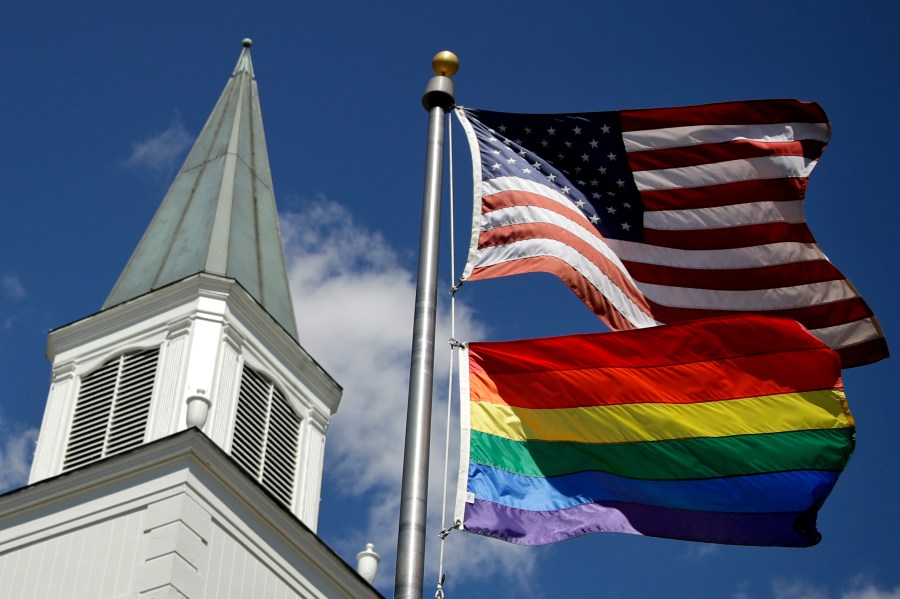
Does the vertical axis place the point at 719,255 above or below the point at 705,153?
below

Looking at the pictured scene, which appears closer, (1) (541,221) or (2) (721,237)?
(1) (541,221)

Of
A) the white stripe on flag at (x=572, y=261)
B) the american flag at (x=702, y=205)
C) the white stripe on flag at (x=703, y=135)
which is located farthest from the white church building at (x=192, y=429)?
the white stripe on flag at (x=703, y=135)

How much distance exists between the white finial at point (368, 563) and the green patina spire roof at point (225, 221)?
4.33 metres

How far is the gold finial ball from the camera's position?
593 inches

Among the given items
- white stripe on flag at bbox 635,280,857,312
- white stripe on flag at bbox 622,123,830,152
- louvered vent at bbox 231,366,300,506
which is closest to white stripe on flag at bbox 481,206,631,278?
white stripe on flag at bbox 635,280,857,312

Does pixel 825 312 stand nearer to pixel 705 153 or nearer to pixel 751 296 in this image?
pixel 751 296

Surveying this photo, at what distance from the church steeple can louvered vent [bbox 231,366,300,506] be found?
21mm

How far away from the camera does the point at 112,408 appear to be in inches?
806

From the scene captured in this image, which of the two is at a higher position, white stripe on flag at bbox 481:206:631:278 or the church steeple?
the church steeple

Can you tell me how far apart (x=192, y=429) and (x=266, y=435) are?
10.2ft

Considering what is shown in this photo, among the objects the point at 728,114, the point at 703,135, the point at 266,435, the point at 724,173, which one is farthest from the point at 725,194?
the point at 266,435

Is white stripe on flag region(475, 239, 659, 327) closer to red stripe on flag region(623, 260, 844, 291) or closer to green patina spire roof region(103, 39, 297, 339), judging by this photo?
red stripe on flag region(623, 260, 844, 291)

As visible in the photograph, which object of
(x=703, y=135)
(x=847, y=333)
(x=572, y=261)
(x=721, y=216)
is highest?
(x=703, y=135)

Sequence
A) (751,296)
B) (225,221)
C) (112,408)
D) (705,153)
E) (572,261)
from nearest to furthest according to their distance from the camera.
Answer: (572,261) → (751,296) → (705,153) → (112,408) → (225,221)
